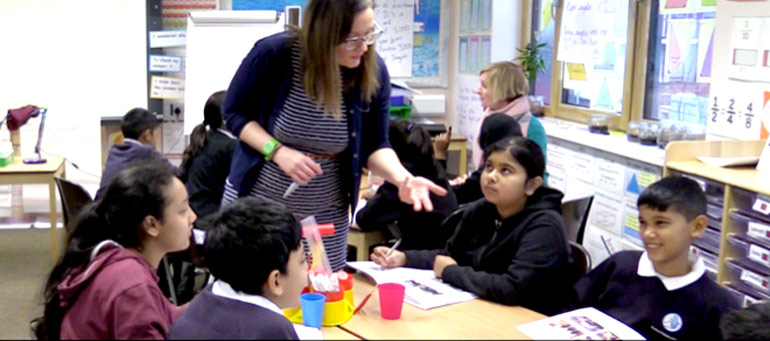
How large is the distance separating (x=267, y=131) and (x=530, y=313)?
33.4 inches

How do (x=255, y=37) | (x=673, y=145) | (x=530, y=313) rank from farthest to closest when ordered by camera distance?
(x=255, y=37), (x=673, y=145), (x=530, y=313)

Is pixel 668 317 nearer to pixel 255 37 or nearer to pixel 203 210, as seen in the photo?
pixel 203 210

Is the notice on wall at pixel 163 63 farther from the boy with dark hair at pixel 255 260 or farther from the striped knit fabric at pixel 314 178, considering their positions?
the boy with dark hair at pixel 255 260

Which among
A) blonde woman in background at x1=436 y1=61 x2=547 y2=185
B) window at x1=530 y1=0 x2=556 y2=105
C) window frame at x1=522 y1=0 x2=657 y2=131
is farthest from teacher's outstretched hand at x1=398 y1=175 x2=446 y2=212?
window at x1=530 y1=0 x2=556 y2=105

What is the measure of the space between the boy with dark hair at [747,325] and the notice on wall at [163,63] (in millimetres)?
4660

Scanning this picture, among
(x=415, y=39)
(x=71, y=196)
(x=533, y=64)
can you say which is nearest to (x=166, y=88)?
(x=415, y=39)

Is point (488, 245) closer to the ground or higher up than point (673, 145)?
closer to the ground

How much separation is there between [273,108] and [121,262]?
758 mm

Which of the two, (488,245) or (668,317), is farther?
(488,245)

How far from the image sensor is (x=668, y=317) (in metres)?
2.11

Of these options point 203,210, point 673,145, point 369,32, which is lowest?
point 203,210

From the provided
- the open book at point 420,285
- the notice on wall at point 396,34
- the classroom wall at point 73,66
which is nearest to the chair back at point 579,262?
the open book at point 420,285

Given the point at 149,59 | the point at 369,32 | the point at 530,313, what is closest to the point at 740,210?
the point at 530,313

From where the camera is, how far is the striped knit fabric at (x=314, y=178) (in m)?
2.15
